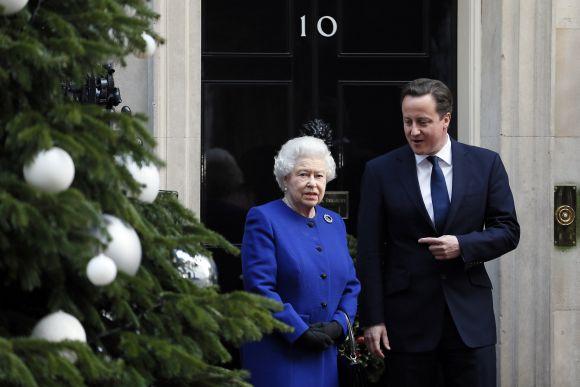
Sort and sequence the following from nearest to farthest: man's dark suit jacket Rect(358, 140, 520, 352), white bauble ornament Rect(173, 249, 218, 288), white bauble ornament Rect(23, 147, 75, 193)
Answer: white bauble ornament Rect(23, 147, 75, 193)
white bauble ornament Rect(173, 249, 218, 288)
man's dark suit jacket Rect(358, 140, 520, 352)

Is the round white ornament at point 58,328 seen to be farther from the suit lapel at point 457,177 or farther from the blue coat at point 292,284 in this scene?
the suit lapel at point 457,177

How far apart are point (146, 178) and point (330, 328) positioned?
7.29 feet

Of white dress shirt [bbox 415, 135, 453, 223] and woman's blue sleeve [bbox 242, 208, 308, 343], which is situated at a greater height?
white dress shirt [bbox 415, 135, 453, 223]

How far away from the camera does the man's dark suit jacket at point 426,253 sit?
582cm

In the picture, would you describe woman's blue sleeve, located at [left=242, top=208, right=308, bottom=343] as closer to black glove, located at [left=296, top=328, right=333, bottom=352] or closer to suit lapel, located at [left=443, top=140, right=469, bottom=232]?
black glove, located at [left=296, top=328, right=333, bottom=352]

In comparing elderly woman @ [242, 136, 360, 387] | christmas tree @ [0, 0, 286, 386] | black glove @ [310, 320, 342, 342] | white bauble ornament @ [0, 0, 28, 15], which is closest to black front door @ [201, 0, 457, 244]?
elderly woman @ [242, 136, 360, 387]

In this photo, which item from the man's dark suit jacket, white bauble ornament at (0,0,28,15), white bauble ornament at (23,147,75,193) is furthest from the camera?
the man's dark suit jacket

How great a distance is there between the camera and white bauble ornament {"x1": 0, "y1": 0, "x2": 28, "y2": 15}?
332cm

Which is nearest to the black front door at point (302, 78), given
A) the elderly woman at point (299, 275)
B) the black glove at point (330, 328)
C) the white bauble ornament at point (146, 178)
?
the elderly woman at point (299, 275)

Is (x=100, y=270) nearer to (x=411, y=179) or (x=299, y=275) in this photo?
(x=299, y=275)

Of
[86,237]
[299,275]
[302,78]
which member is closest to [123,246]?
[86,237]

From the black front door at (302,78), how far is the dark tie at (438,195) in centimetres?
269

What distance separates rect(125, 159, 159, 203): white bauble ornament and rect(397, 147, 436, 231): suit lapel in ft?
7.41

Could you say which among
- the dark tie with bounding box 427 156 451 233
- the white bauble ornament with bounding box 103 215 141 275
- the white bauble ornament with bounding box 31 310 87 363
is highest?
the dark tie with bounding box 427 156 451 233
